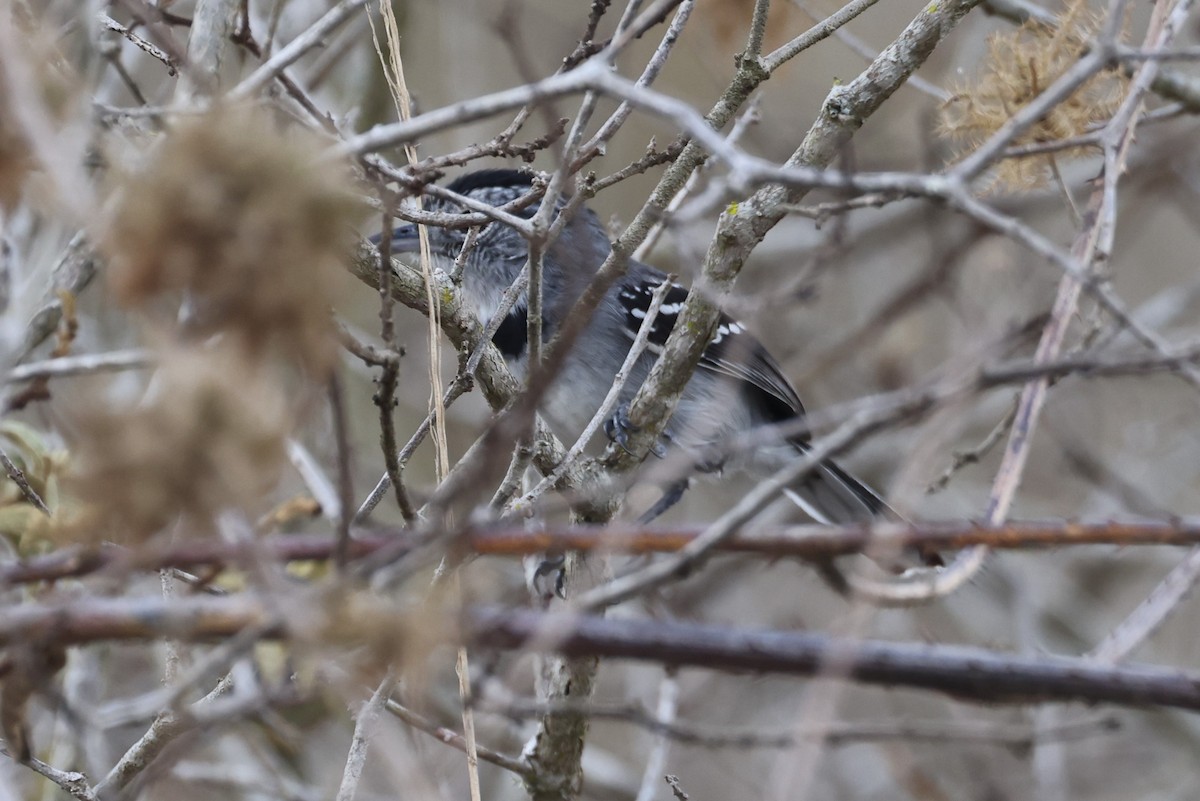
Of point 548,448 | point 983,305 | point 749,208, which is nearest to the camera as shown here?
point 749,208

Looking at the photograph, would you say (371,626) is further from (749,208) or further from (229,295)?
(749,208)

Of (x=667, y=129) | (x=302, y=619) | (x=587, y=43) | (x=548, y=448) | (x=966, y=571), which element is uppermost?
(x=667, y=129)

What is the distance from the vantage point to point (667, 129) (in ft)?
24.6

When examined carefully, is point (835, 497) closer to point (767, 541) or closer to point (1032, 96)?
point (1032, 96)

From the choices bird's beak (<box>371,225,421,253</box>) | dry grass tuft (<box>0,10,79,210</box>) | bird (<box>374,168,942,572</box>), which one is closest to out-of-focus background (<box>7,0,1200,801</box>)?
bird (<box>374,168,942,572</box>)

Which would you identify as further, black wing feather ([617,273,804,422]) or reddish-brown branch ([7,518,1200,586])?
black wing feather ([617,273,804,422])

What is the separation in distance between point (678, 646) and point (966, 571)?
1.52 feet

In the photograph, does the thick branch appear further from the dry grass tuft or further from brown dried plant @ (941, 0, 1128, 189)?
brown dried plant @ (941, 0, 1128, 189)

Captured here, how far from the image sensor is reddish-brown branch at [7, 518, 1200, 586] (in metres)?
1.53

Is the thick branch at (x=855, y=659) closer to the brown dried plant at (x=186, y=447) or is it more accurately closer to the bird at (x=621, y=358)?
the brown dried plant at (x=186, y=447)

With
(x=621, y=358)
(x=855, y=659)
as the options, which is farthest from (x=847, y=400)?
(x=855, y=659)

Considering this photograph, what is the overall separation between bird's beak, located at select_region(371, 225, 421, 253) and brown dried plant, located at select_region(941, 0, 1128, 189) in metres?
2.25

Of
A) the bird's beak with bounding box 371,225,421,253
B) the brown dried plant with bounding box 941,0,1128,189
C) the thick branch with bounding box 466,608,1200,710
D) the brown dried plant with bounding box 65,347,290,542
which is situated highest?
the bird's beak with bounding box 371,225,421,253

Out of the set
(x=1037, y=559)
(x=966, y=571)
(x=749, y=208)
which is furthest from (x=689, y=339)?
(x=1037, y=559)
